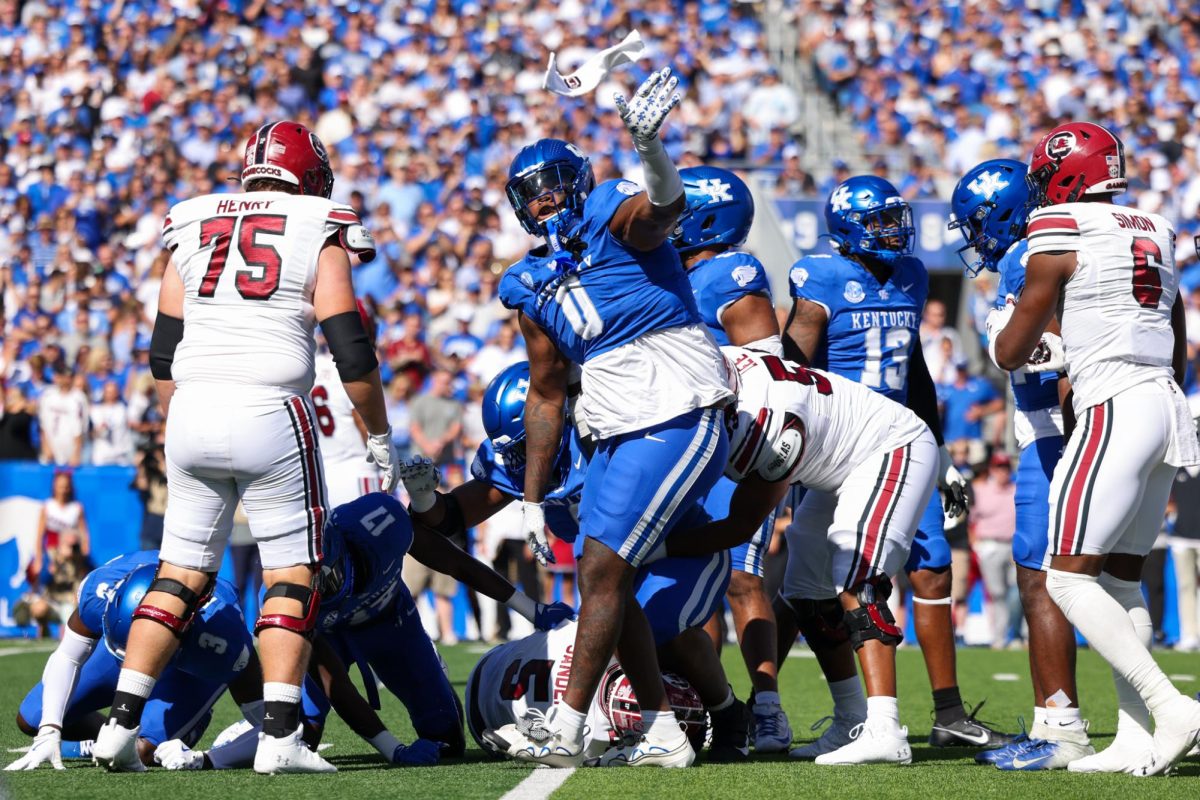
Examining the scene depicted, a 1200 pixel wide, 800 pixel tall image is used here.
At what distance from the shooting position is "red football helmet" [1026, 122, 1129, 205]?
4.91 m

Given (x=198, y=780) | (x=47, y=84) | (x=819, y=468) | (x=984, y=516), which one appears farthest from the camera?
(x=47, y=84)

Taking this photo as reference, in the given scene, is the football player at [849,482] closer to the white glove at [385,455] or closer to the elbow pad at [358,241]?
the white glove at [385,455]

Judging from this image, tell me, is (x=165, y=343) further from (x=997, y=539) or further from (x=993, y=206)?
(x=997, y=539)

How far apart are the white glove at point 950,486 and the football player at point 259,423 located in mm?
2233

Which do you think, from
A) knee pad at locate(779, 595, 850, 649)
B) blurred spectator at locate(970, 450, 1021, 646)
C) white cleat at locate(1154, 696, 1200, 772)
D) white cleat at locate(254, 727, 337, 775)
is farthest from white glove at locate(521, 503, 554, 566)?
blurred spectator at locate(970, 450, 1021, 646)

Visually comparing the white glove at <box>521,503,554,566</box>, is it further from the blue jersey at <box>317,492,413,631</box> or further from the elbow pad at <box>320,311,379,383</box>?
the elbow pad at <box>320,311,379,383</box>

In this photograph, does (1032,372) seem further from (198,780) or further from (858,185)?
(198,780)

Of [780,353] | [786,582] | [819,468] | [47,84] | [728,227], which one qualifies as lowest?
[786,582]

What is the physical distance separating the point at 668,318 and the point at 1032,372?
1363 mm

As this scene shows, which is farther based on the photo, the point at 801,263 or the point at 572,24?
the point at 572,24

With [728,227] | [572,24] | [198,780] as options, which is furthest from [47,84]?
[198,780]

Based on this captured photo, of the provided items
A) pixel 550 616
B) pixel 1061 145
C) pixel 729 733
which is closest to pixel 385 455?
pixel 550 616

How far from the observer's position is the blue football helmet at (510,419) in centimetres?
560

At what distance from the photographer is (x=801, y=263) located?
6.21m
